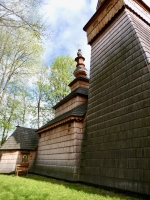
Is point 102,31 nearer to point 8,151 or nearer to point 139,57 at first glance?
point 139,57

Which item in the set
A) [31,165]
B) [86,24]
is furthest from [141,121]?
[31,165]

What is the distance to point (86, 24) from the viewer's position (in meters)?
13.0

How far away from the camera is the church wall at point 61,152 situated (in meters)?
9.43

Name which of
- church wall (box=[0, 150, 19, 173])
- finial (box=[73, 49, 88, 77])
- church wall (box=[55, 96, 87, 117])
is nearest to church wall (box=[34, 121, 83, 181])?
church wall (box=[55, 96, 87, 117])

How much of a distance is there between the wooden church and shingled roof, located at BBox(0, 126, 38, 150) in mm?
4208

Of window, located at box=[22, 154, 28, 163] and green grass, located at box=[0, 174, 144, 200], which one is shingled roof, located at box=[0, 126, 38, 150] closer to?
window, located at box=[22, 154, 28, 163]

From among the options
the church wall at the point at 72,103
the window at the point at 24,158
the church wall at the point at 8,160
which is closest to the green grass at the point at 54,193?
the church wall at the point at 72,103

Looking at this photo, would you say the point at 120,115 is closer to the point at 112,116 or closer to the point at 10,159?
the point at 112,116

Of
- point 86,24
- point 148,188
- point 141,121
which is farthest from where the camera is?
point 86,24

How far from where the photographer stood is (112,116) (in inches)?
302

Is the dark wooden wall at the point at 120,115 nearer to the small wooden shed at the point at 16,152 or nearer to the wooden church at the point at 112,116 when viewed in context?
the wooden church at the point at 112,116

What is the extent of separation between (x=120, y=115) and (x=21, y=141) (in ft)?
42.4

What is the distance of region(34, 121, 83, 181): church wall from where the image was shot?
30.9 ft

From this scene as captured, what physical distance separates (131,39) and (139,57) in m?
1.36
